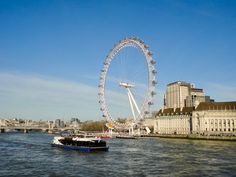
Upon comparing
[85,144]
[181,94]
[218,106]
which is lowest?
[85,144]

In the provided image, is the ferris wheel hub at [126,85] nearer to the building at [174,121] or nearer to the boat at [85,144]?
the boat at [85,144]

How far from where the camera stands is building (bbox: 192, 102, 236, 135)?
109m

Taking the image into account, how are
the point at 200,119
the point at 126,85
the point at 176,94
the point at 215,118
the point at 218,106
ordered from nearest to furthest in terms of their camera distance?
the point at 126,85 → the point at 215,118 → the point at 218,106 → the point at 200,119 → the point at 176,94

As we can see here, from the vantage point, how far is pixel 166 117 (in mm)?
137125

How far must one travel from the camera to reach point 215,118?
111 metres

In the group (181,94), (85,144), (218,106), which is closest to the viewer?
(85,144)

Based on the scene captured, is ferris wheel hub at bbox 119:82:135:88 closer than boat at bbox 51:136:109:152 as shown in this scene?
No

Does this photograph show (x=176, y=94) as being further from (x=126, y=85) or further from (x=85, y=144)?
(x=85, y=144)

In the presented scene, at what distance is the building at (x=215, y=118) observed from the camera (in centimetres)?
10862

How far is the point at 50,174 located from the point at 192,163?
1428cm

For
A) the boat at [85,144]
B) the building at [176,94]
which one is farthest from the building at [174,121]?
the boat at [85,144]

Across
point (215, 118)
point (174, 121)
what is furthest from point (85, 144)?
point (174, 121)

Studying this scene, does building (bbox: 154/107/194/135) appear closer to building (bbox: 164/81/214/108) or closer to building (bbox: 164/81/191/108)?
building (bbox: 164/81/214/108)

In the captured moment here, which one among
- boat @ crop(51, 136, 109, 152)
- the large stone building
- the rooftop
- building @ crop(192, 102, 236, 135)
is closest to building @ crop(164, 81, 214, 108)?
the large stone building
